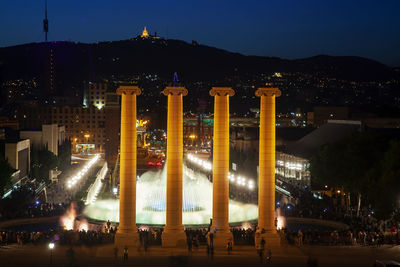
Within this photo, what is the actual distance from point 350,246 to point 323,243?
6.54ft

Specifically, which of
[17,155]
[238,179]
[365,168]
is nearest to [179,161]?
[365,168]

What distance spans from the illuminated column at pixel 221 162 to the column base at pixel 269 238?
1.78 m

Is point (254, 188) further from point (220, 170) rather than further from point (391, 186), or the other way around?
point (220, 170)

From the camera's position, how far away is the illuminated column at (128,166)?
1528 inches

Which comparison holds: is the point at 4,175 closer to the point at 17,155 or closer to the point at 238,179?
the point at 17,155

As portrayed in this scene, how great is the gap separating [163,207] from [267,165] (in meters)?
24.1

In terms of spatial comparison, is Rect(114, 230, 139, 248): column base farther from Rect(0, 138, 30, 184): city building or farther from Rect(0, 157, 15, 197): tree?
Rect(0, 138, 30, 184): city building

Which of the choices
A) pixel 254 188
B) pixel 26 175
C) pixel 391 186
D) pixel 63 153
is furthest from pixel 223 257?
pixel 63 153

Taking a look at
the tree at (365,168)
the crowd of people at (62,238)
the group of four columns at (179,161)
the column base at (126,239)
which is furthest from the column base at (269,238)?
the tree at (365,168)


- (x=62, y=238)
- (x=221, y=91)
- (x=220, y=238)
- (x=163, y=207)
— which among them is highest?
(x=221, y=91)

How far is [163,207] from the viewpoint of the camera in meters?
61.6

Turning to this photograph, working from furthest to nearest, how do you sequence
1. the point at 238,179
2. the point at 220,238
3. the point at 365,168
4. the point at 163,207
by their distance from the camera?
the point at 238,179 → the point at 365,168 → the point at 163,207 → the point at 220,238

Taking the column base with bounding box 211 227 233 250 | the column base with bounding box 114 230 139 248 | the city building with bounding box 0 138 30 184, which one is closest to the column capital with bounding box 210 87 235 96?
the column base with bounding box 211 227 233 250

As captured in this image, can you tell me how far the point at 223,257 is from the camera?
37938mm
